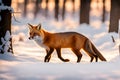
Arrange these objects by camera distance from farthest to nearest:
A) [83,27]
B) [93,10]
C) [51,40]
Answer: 1. [93,10]
2. [83,27]
3. [51,40]

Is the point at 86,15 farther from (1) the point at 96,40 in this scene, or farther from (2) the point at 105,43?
(2) the point at 105,43

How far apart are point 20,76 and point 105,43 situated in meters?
9.89

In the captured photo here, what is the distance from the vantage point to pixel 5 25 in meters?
9.29

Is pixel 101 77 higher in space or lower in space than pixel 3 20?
lower

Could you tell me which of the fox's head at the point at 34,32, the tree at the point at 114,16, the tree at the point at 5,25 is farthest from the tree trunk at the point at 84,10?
the fox's head at the point at 34,32

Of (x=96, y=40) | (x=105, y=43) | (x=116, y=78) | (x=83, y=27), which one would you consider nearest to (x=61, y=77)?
(x=116, y=78)

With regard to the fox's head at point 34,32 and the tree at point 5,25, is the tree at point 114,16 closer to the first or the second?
the tree at point 5,25

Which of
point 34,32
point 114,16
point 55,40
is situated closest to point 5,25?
point 34,32

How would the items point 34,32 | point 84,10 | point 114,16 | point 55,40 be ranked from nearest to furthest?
1. point 34,32
2. point 55,40
3. point 114,16
4. point 84,10

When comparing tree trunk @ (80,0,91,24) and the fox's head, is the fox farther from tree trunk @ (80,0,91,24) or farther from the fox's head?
tree trunk @ (80,0,91,24)

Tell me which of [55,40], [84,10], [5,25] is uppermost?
[84,10]

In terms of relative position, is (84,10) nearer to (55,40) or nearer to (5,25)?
(5,25)

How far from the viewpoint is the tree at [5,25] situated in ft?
29.6

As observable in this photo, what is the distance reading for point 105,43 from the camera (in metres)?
15.8
